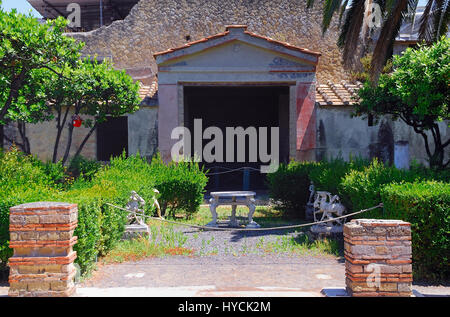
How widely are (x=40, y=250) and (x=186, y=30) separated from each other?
14.9 m

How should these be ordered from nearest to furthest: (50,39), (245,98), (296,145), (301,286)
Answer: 1. (301,286)
2. (50,39)
3. (296,145)
4. (245,98)

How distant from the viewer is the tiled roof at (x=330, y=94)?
13.9m

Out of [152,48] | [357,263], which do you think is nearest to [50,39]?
[357,263]

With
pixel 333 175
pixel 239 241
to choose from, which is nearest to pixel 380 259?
pixel 239 241

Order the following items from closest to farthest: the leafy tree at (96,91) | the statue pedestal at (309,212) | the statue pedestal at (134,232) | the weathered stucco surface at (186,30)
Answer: the statue pedestal at (134,232)
the statue pedestal at (309,212)
the leafy tree at (96,91)
the weathered stucco surface at (186,30)

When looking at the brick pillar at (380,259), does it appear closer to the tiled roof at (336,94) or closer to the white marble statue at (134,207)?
the white marble statue at (134,207)

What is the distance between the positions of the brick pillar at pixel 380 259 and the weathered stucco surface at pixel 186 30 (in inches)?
554

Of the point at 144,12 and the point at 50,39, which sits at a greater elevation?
the point at 144,12

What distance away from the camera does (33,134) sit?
47.2ft

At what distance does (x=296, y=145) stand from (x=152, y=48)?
770cm

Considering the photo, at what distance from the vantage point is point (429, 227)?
5508 millimetres

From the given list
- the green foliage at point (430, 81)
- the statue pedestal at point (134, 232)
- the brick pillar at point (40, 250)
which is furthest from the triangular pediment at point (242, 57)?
the brick pillar at point (40, 250)

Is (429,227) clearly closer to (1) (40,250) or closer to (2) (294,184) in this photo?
(1) (40,250)
